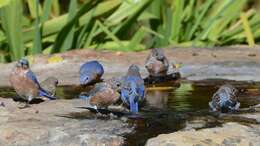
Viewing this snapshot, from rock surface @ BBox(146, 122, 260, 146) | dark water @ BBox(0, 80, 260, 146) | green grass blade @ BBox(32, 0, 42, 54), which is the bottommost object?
rock surface @ BBox(146, 122, 260, 146)

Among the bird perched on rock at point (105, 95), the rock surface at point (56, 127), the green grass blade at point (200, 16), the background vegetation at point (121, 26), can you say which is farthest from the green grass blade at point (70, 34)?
the rock surface at point (56, 127)

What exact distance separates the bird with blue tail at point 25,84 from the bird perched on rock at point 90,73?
941 mm

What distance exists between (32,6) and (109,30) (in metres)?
0.91

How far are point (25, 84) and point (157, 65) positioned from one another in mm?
1691

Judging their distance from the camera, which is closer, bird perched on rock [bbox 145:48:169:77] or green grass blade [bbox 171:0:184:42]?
bird perched on rock [bbox 145:48:169:77]

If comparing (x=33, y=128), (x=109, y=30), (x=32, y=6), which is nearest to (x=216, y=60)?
(x=109, y=30)

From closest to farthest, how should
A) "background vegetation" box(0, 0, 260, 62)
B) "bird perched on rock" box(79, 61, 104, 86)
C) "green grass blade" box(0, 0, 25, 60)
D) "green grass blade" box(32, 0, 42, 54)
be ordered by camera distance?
"bird perched on rock" box(79, 61, 104, 86) < "green grass blade" box(32, 0, 42, 54) < "green grass blade" box(0, 0, 25, 60) < "background vegetation" box(0, 0, 260, 62)

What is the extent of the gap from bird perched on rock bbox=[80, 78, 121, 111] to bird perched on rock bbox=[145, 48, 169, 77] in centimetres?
142

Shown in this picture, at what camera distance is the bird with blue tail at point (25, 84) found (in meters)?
5.88

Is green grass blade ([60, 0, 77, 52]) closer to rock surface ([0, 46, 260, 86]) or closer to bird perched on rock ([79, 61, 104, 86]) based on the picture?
rock surface ([0, 46, 260, 86])

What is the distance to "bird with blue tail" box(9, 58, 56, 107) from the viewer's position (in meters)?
5.88

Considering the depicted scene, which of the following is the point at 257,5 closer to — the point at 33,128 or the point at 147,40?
the point at 147,40

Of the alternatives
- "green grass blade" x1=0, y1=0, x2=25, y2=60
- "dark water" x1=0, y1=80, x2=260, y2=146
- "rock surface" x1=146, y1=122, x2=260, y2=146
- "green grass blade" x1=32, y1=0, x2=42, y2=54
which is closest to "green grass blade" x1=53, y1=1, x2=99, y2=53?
"green grass blade" x1=32, y1=0, x2=42, y2=54

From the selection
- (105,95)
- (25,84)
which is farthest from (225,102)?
(25,84)
